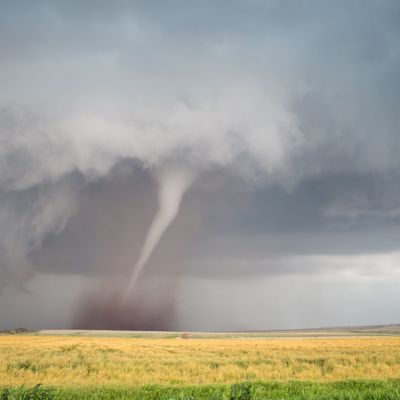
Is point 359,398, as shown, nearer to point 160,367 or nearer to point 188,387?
point 188,387

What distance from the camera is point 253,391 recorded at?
50.8ft

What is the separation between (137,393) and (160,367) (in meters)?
13.5

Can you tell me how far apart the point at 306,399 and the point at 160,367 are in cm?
1818

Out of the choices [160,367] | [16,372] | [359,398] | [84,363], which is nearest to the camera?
[359,398]

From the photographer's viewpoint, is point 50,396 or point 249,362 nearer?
point 50,396

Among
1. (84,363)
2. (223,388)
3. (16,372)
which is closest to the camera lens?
(223,388)

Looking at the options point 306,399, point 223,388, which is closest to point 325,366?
point 223,388

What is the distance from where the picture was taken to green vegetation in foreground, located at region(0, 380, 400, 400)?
15555 millimetres

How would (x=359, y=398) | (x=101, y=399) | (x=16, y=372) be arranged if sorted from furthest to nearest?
(x=16, y=372)
(x=101, y=399)
(x=359, y=398)

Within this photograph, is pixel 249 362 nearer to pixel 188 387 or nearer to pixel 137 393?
pixel 188 387

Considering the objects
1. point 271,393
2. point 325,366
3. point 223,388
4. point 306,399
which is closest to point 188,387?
point 223,388

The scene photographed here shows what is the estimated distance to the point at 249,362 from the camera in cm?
3569

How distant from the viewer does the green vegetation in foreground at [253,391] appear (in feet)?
51.0

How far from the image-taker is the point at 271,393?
1847 cm
